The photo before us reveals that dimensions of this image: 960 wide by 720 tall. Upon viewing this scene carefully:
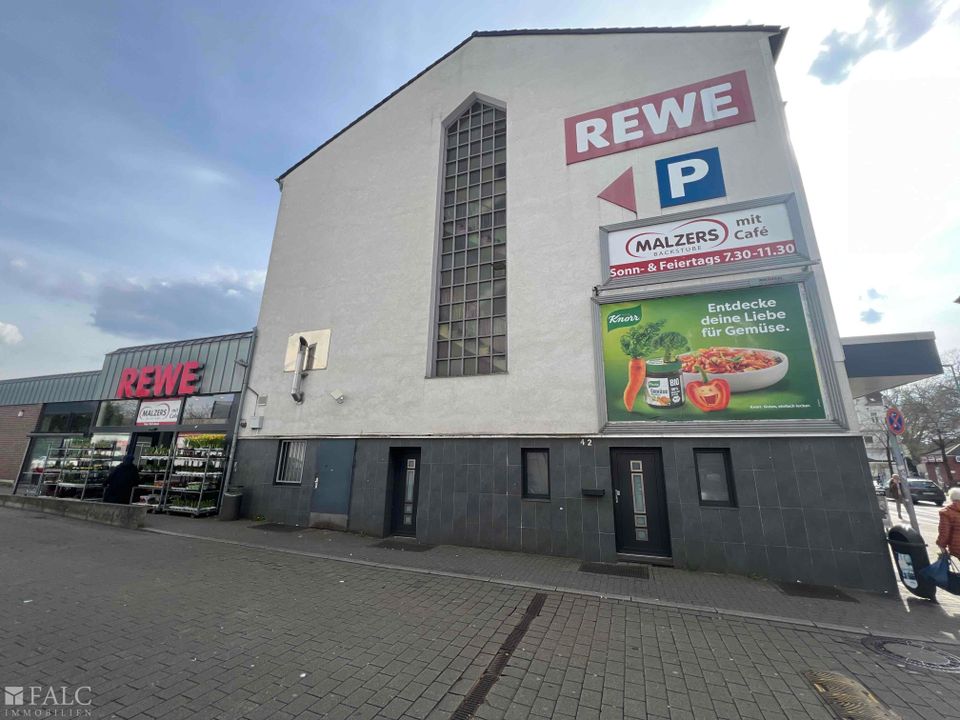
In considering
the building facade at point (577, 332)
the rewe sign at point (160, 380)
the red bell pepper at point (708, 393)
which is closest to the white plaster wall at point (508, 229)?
the building facade at point (577, 332)

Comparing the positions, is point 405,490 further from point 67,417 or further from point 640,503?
point 67,417

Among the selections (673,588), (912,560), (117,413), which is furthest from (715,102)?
(117,413)

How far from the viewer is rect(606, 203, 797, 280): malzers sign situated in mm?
8273

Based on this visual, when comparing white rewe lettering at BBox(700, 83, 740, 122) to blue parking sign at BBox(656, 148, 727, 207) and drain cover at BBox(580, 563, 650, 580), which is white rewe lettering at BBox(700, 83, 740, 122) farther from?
drain cover at BBox(580, 563, 650, 580)

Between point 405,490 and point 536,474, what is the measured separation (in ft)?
12.0

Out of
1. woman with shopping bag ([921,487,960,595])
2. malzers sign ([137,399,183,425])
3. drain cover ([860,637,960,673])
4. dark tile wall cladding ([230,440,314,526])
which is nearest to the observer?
drain cover ([860,637,960,673])

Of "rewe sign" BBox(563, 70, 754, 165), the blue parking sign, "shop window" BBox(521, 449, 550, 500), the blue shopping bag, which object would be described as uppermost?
"rewe sign" BBox(563, 70, 754, 165)

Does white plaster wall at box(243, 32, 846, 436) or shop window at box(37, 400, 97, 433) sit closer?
white plaster wall at box(243, 32, 846, 436)

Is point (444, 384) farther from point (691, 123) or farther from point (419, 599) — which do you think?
point (691, 123)

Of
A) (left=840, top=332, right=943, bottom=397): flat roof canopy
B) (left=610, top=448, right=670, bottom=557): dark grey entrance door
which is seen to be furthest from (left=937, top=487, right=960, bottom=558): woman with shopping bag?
(left=610, top=448, right=670, bottom=557): dark grey entrance door

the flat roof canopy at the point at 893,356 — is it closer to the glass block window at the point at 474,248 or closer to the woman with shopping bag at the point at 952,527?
the woman with shopping bag at the point at 952,527

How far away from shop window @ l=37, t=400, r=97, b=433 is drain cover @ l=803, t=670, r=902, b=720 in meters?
23.4

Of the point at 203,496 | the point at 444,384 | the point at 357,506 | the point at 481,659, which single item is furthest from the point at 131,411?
the point at 481,659

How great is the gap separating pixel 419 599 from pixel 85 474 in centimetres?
1697
